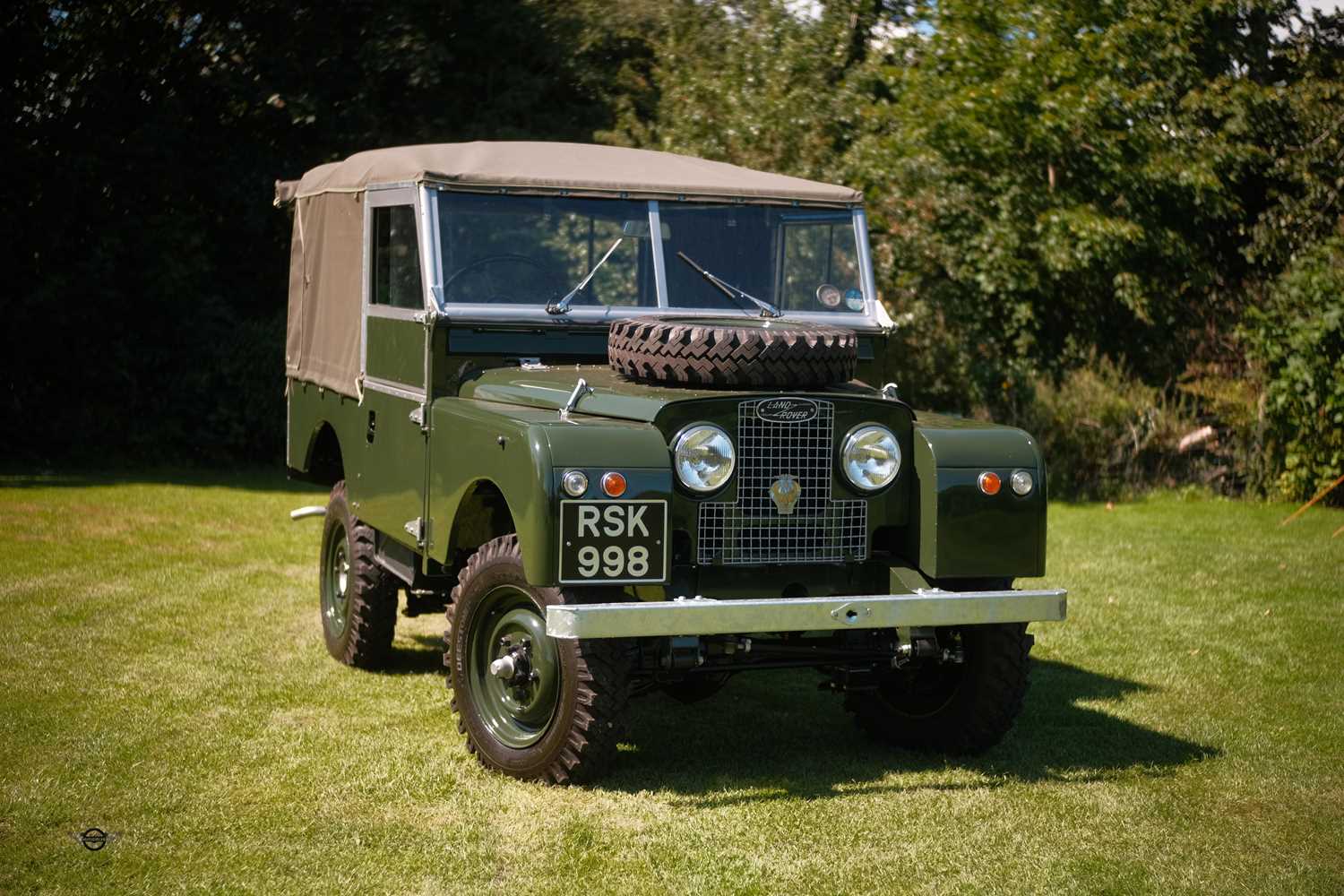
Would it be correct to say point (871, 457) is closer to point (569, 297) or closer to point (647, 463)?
point (647, 463)

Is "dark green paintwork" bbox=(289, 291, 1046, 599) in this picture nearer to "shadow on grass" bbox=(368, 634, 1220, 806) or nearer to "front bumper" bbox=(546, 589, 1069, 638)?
"front bumper" bbox=(546, 589, 1069, 638)

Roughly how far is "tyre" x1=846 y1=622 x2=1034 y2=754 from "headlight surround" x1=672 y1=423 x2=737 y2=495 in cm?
119

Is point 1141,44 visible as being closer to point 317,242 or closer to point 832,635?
point 317,242

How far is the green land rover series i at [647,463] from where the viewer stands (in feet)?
16.6

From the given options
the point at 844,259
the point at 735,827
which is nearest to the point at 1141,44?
the point at 844,259

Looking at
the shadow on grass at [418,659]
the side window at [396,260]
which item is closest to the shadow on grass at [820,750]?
the shadow on grass at [418,659]

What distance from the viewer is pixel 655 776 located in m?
5.55

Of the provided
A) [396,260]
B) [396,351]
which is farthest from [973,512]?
[396,260]

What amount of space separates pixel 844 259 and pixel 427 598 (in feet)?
8.49

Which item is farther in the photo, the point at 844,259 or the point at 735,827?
the point at 844,259

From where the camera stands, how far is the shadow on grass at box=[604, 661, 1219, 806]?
217 inches

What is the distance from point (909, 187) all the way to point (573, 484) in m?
10.5

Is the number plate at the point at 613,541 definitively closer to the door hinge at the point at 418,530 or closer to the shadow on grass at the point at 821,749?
the shadow on grass at the point at 821,749

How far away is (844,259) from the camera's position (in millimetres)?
6895
